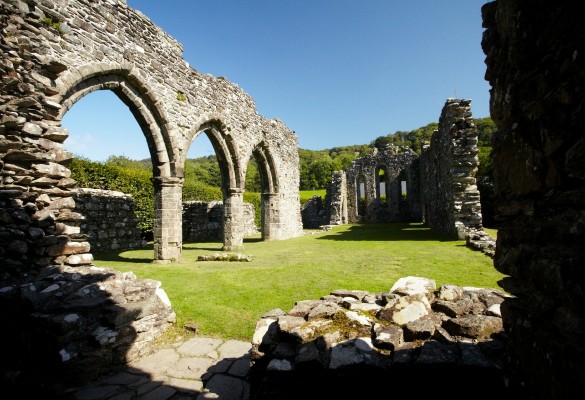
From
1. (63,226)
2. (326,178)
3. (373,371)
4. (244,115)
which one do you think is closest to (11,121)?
(63,226)

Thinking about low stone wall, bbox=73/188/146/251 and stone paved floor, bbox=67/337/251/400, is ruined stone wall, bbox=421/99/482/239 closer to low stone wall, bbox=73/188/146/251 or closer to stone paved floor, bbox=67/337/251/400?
stone paved floor, bbox=67/337/251/400

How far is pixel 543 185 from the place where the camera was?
167 centimetres

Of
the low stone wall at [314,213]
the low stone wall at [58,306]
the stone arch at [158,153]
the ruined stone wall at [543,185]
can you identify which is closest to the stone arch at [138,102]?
the stone arch at [158,153]

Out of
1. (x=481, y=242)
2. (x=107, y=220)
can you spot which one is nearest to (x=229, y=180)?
(x=107, y=220)

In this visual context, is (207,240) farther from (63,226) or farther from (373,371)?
(373,371)

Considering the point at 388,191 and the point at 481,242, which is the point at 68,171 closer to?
the point at 481,242

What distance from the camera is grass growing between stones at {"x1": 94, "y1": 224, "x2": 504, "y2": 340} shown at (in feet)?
15.8

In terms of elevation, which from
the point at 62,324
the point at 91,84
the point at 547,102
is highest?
the point at 91,84

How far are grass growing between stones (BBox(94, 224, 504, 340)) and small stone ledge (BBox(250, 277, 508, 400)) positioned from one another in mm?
1528

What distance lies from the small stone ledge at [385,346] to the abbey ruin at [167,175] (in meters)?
0.36

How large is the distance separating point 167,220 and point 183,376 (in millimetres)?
6645

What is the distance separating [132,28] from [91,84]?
7.21 feet

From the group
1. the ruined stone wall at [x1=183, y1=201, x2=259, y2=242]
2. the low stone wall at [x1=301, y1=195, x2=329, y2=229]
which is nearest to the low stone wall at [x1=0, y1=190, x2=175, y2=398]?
the ruined stone wall at [x1=183, y1=201, x2=259, y2=242]

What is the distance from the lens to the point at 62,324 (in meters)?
3.44
